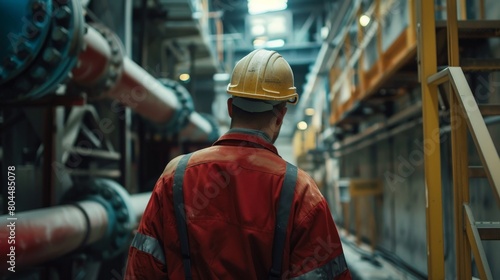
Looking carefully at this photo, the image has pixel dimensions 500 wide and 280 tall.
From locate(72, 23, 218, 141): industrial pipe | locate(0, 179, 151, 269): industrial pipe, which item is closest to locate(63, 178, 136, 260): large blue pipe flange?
locate(0, 179, 151, 269): industrial pipe

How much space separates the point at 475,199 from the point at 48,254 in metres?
3.81

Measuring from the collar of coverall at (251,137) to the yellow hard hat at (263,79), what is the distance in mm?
141

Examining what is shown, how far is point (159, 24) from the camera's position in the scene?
26.3ft

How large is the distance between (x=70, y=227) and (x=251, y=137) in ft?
5.71

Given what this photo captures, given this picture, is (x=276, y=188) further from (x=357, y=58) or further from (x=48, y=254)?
(x=357, y=58)

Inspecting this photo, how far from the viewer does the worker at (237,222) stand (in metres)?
1.76

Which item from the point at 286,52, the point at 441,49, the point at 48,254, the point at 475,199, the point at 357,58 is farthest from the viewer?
the point at 286,52

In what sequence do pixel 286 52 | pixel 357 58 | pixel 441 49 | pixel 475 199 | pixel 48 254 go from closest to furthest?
pixel 48 254 < pixel 441 49 < pixel 475 199 < pixel 357 58 < pixel 286 52

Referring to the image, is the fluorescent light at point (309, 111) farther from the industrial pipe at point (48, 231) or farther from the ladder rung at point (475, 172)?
the ladder rung at point (475, 172)

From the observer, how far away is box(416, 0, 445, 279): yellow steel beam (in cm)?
251

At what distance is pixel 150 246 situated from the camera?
184 cm

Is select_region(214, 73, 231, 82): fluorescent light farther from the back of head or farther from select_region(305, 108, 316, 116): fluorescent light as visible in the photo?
the back of head

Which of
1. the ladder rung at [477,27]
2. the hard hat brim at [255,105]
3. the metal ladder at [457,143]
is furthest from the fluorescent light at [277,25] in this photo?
the hard hat brim at [255,105]

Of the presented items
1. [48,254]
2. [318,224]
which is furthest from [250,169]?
[48,254]
